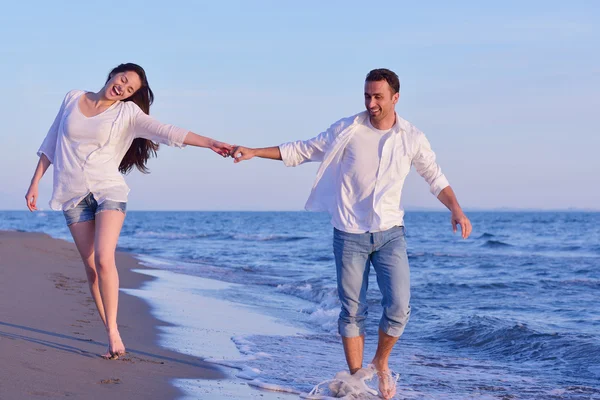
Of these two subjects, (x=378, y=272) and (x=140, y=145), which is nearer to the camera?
(x=378, y=272)

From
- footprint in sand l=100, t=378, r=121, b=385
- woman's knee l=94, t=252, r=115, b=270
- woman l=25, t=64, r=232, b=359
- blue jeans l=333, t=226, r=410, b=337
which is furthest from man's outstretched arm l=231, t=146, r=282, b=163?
footprint in sand l=100, t=378, r=121, b=385

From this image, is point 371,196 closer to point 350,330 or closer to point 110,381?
point 350,330

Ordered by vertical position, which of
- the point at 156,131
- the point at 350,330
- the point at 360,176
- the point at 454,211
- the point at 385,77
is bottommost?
the point at 350,330

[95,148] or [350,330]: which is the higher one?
[95,148]

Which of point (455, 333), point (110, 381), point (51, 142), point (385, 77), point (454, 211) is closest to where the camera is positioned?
point (110, 381)

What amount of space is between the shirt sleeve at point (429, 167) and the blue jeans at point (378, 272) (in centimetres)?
38

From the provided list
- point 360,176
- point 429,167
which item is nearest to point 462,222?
point 429,167

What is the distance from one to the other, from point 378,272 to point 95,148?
200cm

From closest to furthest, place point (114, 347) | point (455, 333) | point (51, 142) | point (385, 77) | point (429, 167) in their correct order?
point (385, 77)
point (429, 167)
point (114, 347)
point (51, 142)
point (455, 333)

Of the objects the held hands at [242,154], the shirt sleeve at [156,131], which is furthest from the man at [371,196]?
the shirt sleeve at [156,131]

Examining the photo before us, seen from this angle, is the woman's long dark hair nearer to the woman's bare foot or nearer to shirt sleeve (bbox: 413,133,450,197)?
the woman's bare foot

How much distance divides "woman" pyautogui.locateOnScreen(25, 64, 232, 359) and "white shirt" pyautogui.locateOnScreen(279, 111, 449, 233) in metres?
0.65

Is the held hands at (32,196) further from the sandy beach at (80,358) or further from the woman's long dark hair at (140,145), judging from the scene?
the sandy beach at (80,358)

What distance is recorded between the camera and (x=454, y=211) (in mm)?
4469
